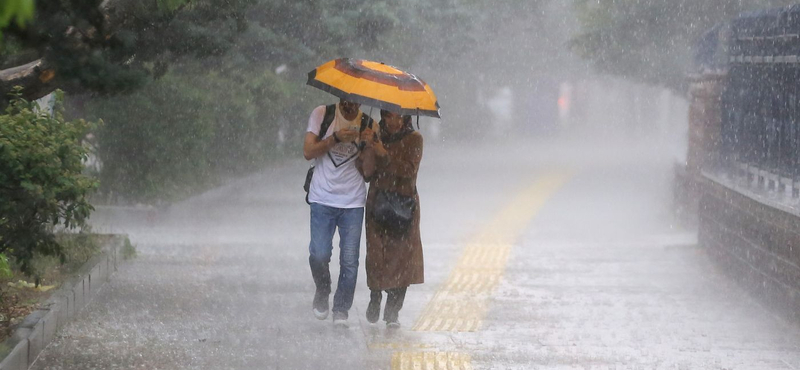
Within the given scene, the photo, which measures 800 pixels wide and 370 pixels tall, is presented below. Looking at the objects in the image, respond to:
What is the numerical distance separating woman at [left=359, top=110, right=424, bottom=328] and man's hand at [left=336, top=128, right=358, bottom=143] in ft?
0.38

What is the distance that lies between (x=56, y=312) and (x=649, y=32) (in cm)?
1799

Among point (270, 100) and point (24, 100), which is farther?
point (270, 100)

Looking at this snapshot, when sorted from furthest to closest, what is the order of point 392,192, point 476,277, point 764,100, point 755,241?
point 476,277, point 764,100, point 755,241, point 392,192

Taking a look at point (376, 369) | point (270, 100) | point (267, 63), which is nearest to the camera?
point (376, 369)

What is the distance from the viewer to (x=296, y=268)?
1122cm

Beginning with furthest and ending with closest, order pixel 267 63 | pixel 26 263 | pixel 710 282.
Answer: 1. pixel 267 63
2. pixel 710 282
3. pixel 26 263

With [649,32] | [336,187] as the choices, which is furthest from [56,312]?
[649,32]

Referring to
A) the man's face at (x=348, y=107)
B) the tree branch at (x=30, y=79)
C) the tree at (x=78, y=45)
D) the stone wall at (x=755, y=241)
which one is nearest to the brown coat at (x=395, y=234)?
the man's face at (x=348, y=107)

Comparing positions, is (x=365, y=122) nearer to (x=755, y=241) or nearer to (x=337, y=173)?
(x=337, y=173)

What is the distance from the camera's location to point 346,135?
293 inches

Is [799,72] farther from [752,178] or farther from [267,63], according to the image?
[267,63]

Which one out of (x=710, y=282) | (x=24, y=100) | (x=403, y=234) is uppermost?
(x=24, y=100)

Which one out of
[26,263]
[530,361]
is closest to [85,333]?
[26,263]

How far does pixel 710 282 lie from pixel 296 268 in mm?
3699
